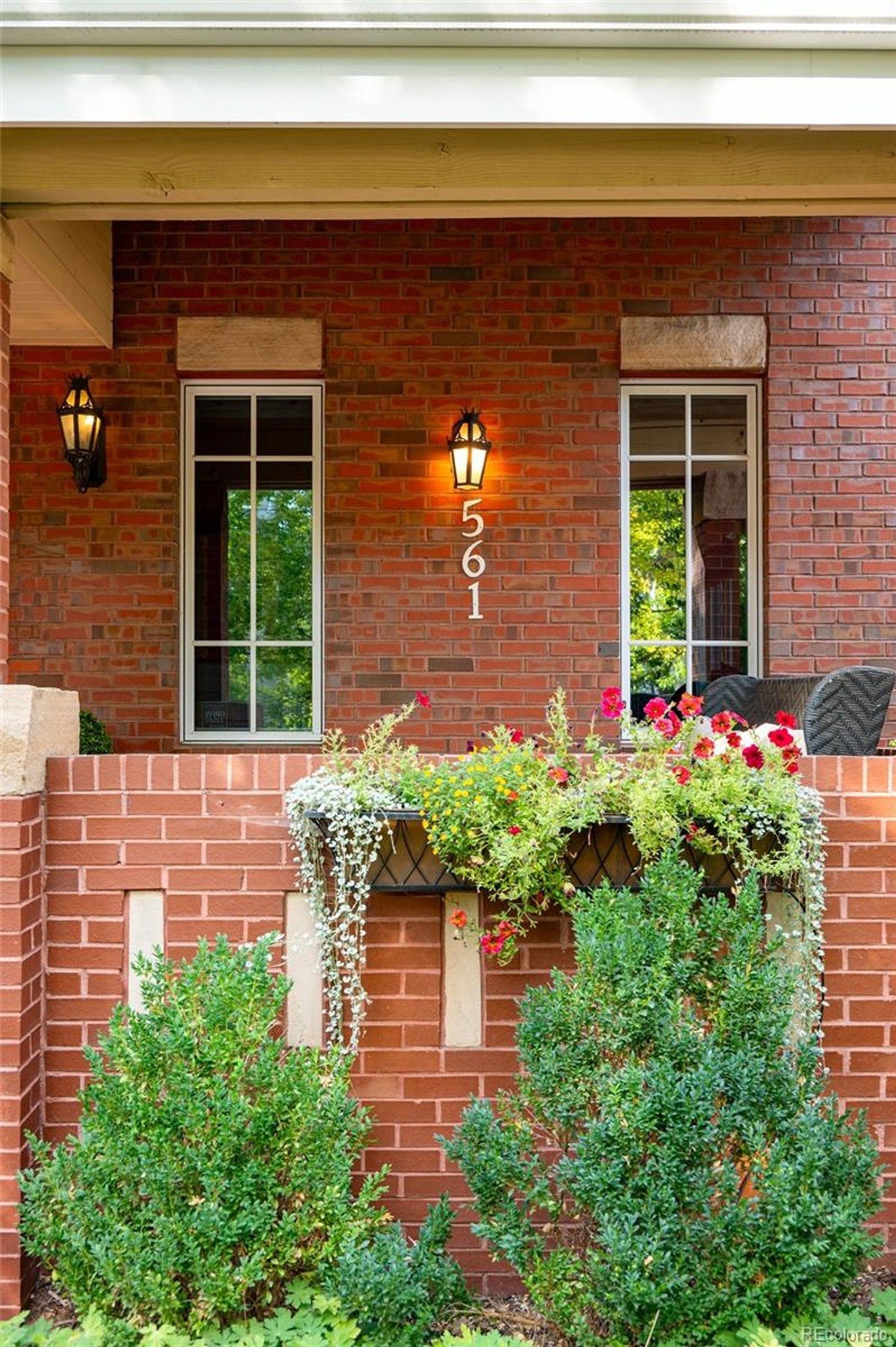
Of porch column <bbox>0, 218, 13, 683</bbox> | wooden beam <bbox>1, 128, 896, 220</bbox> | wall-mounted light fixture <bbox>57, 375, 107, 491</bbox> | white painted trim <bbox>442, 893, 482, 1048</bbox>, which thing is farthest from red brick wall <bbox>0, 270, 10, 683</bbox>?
white painted trim <bbox>442, 893, 482, 1048</bbox>

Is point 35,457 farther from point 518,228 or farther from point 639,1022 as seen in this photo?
point 639,1022

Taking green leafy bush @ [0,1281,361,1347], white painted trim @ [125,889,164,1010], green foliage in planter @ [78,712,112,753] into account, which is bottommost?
green leafy bush @ [0,1281,361,1347]

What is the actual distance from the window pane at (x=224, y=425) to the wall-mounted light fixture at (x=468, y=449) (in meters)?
1.08

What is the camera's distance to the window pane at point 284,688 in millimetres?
4926

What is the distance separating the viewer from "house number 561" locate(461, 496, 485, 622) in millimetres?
4750

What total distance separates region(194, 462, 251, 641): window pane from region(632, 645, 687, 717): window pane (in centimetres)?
196

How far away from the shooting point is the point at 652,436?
16.2 ft

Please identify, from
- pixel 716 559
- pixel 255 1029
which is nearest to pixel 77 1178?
pixel 255 1029

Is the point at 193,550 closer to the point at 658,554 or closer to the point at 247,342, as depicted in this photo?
the point at 247,342

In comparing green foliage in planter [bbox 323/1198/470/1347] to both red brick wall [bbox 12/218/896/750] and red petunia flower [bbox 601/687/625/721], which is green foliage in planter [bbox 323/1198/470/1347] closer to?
red petunia flower [bbox 601/687/625/721]

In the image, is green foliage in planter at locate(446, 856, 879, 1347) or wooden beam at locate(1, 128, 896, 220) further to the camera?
wooden beam at locate(1, 128, 896, 220)

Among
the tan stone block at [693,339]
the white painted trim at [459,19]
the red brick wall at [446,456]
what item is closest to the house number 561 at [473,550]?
the red brick wall at [446,456]

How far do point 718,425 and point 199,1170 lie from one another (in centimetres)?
407

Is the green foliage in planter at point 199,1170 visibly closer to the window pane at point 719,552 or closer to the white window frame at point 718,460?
the white window frame at point 718,460
